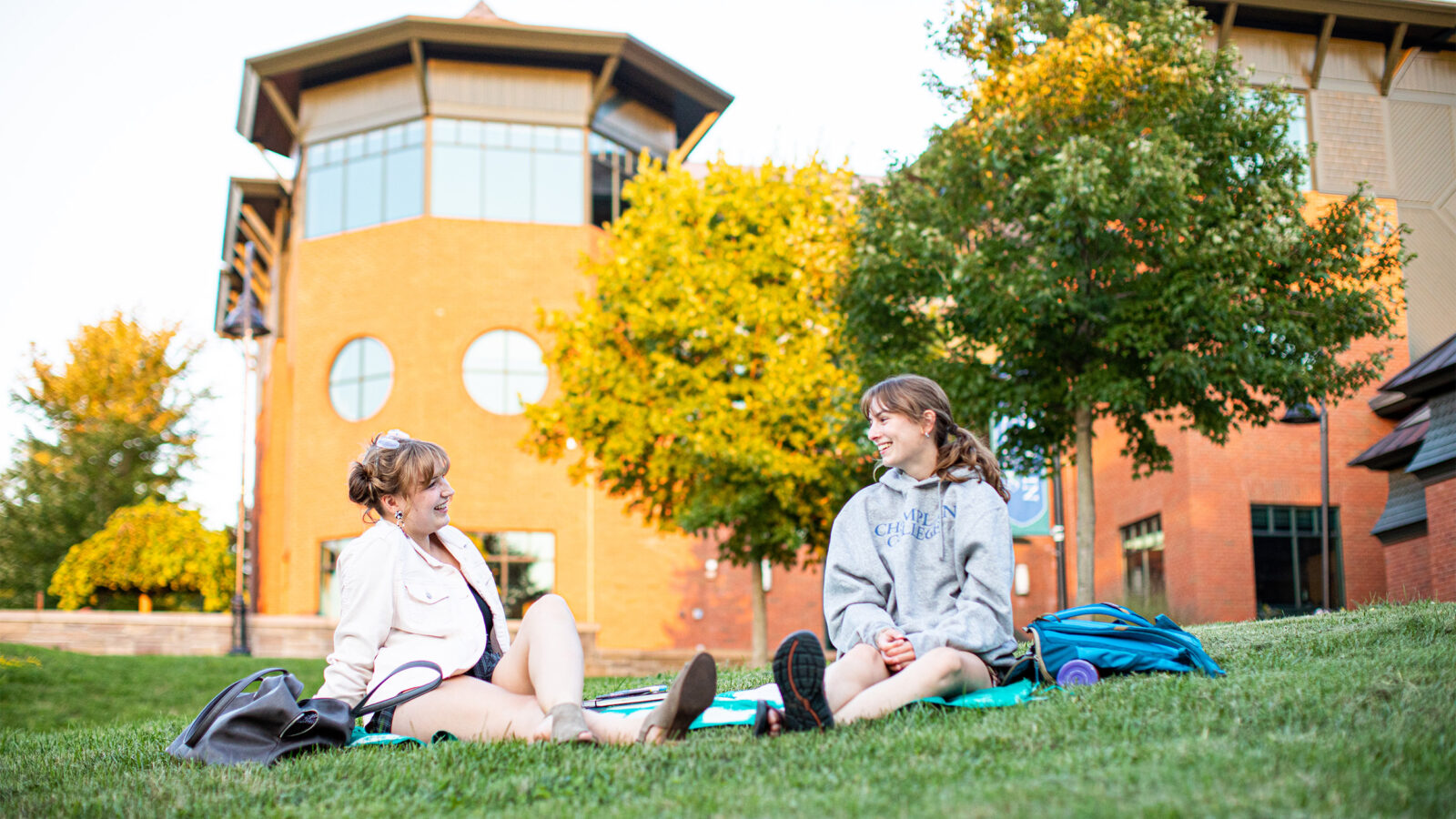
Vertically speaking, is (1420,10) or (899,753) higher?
(1420,10)

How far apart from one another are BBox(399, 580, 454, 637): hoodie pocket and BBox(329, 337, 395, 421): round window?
24331 millimetres

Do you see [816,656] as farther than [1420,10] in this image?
No

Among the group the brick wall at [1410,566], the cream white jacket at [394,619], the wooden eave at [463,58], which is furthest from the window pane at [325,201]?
the cream white jacket at [394,619]

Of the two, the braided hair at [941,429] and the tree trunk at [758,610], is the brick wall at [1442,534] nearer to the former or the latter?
the tree trunk at [758,610]

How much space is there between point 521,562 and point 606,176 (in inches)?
387

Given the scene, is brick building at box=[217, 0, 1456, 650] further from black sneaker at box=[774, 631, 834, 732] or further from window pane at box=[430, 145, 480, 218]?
black sneaker at box=[774, 631, 834, 732]

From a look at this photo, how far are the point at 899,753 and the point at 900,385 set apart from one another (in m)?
1.84

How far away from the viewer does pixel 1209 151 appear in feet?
44.2

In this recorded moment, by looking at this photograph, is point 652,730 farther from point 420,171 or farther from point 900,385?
point 420,171

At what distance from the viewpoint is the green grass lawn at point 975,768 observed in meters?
3.34

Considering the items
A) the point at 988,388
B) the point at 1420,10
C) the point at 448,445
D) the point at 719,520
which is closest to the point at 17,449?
the point at 448,445

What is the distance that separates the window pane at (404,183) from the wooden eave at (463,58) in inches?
89.6

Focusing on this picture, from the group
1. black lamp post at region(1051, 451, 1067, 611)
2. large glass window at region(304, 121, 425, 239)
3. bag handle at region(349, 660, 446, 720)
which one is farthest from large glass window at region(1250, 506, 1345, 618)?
bag handle at region(349, 660, 446, 720)

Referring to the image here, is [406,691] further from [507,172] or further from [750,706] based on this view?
[507,172]
